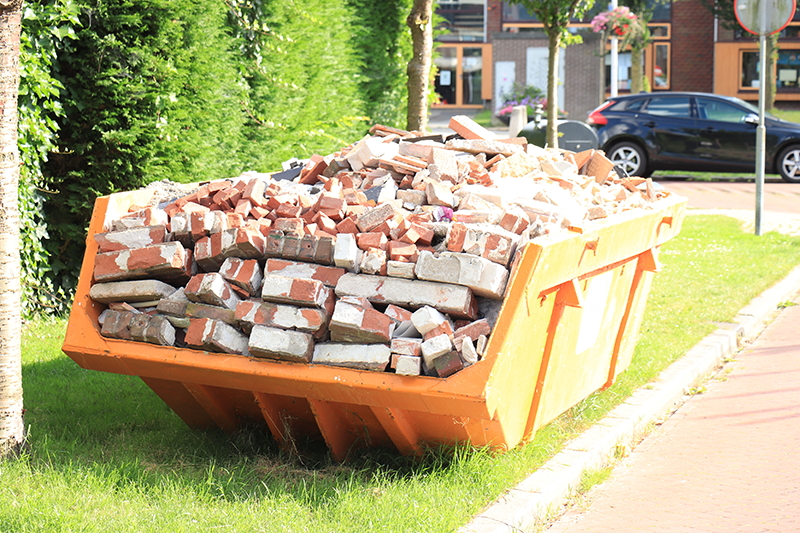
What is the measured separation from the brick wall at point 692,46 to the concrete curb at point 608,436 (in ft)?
105

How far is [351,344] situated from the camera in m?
3.08

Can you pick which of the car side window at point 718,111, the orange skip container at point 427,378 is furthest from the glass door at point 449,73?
the orange skip container at point 427,378

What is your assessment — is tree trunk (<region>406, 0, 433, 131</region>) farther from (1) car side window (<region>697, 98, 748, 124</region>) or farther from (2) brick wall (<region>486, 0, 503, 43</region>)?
(2) brick wall (<region>486, 0, 503, 43</region>)

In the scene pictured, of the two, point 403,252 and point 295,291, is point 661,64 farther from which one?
point 295,291

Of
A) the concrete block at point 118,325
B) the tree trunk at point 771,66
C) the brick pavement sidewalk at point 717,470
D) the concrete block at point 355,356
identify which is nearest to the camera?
the concrete block at point 355,356

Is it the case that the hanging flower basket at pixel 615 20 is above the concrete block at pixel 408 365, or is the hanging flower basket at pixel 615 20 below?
above

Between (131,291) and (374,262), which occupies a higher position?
(374,262)

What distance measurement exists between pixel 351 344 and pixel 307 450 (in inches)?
33.5

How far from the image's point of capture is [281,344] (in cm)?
308

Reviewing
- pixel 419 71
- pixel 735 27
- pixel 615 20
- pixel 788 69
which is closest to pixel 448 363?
pixel 419 71

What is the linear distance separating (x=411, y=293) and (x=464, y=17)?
36973 mm

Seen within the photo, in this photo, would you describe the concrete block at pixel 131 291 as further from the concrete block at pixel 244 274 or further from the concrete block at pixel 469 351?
the concrete block at pixel 469 351

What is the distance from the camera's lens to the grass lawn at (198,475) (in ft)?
9.54

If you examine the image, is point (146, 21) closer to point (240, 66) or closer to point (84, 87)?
point (84, 87)
